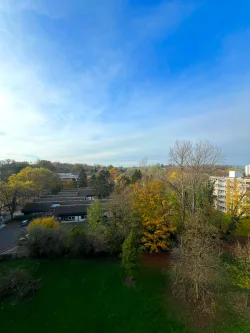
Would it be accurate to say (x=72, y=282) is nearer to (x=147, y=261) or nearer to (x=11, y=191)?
(x=147, y=261)

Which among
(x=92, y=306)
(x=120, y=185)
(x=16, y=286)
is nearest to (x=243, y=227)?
(x=92, y=306)

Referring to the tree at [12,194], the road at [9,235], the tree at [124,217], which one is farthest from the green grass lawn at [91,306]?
the tree at [12,194]

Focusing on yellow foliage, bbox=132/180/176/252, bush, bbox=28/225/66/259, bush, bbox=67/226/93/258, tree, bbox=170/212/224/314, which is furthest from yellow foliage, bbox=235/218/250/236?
bush, bbox=28/225/66/259

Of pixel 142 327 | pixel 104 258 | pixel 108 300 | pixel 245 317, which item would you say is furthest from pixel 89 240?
pixel 245 317

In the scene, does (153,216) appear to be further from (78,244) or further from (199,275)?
(78,244)

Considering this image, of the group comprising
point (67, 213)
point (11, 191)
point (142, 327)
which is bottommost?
point (142, 327)
